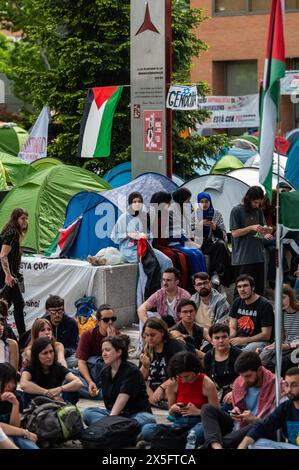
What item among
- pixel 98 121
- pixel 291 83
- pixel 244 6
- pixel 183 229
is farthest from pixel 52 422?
pixel 244 6

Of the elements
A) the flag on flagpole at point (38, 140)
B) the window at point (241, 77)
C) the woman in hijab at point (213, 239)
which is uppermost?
the window at point (241, 77)

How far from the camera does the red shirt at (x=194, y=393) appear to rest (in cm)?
1066

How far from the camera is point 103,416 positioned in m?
11.1

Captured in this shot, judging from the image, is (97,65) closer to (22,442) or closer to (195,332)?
(195,332)

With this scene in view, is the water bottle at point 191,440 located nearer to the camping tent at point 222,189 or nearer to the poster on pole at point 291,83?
the camping tent at point 222,189

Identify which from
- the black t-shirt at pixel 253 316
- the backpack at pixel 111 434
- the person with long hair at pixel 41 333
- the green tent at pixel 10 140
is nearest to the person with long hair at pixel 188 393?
the backpack at pixel 111 434

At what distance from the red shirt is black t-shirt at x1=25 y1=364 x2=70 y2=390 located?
Result: 1.32 m

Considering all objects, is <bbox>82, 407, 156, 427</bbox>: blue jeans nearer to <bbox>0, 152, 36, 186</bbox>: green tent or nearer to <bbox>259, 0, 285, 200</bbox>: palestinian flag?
<bbox>259, 0, 285, 200</bbox>: palestinian flag

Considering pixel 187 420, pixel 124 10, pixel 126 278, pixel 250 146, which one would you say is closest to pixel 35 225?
pixel 126 278

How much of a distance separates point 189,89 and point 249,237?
3.11m

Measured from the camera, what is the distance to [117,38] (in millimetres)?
23203

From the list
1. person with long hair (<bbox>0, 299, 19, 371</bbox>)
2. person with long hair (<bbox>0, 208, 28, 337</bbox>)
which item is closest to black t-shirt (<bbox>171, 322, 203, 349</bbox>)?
person with long hair (<bbox>0, 299, 19, 371</bbox>)

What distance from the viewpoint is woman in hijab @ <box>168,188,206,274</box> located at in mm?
15461

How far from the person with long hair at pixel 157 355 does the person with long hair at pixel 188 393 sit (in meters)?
1.09
